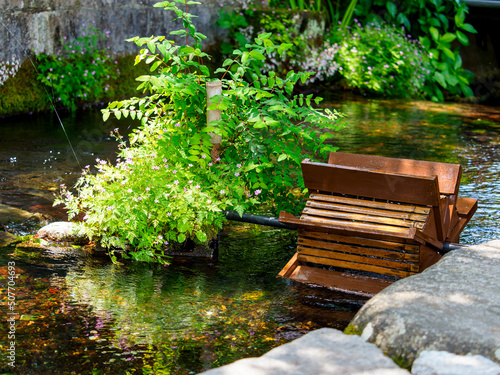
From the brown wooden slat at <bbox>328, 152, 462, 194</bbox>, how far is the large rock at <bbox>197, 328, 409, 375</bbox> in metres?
2.13

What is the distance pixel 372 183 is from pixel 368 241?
0.43m

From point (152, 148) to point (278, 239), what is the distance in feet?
4.58

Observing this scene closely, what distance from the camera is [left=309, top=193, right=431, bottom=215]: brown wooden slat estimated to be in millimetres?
4602

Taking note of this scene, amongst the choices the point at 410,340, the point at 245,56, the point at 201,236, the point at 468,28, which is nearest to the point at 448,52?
the point at 468,28

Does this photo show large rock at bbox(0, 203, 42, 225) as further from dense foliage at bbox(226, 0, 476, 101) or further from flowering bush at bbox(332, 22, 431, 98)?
flowering bush at bbox(332, 22, 431, 98)

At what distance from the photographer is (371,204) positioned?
474cm

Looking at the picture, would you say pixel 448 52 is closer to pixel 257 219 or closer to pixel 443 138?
pixel 443 138

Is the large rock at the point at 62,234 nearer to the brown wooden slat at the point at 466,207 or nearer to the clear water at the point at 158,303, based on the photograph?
the clear water at the point at 158,303

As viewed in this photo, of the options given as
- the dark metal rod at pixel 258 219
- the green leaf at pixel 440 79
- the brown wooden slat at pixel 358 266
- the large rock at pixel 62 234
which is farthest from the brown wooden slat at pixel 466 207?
the green leaf at pixel 440 79

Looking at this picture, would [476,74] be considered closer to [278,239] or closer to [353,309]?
[278,239]

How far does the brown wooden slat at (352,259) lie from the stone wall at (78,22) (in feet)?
22.1

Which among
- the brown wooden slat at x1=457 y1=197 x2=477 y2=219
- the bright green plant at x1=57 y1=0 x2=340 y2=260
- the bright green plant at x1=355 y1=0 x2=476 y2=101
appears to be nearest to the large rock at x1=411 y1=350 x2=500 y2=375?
the bright green plant at x1=57 y1=0 x2=340 y2=260

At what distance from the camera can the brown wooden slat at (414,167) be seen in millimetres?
5000

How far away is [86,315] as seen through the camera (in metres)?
4.07
